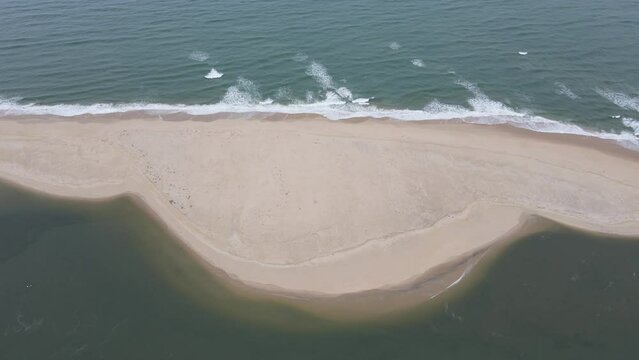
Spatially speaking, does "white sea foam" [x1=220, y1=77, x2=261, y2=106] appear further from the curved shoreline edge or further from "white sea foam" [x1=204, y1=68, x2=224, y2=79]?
the curved shoreline edge

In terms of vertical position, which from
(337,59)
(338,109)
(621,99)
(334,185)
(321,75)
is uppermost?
(337,59)

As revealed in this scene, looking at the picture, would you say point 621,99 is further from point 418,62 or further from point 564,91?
point 418,62

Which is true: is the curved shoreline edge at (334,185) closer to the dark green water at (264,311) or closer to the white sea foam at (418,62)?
the dark green water at (264,311)

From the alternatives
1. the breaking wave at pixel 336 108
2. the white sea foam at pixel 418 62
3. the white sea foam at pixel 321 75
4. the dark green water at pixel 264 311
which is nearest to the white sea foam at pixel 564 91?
the breaking wave at pixel 336 108

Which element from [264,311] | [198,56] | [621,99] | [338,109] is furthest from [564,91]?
[198,56]

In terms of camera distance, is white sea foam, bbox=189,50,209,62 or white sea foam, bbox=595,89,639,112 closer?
white sea foam, bbox=595,89,639,112

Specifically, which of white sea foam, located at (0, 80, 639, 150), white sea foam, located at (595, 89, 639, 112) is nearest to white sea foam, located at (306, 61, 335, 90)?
white sea foam, located at (0, 80, 639, 150)

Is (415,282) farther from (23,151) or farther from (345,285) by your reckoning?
(23,151)

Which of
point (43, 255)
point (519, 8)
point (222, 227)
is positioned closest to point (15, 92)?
point (43, 255)
